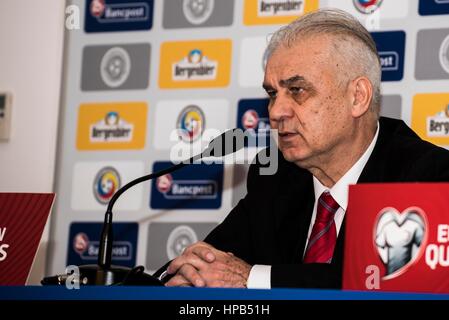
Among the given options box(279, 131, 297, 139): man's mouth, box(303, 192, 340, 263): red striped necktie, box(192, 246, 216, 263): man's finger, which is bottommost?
box(192, 246, 216, 263): man's finger

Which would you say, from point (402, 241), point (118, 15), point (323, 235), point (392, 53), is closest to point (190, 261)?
point (323, 235)

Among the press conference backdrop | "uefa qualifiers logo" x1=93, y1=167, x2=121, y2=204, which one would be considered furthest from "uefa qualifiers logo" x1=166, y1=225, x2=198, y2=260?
"uefa qualifiers logo" x1=93, y1=167, x2=121, y2=204

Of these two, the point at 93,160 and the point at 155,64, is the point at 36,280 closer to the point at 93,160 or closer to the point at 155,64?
the point at 93,160

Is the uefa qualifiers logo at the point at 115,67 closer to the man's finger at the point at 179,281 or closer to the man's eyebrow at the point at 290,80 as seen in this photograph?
the man's eyebrow at the point at 290,80

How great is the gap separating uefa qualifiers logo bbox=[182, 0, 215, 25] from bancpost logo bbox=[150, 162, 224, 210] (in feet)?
1.78

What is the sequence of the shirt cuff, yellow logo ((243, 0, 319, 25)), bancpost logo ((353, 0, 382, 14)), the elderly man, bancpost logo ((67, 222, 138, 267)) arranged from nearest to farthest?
1. the shirt cuff
2. the elderly man
3. bancpost logo ((353, 0, 382, 14))
4. yellow logo ((243, 0, 319, 25))
5. bancpost logo ((67, 222, 138, 267))

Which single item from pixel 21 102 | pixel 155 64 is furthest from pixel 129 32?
pixel 21 102

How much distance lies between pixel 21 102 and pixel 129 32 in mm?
508

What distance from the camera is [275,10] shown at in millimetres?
3016

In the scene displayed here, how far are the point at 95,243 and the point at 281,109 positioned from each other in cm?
115

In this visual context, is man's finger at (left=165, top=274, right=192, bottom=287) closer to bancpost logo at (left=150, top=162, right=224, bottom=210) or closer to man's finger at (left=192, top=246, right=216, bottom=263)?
man's finger at (left=192, top=246, right=216, bottom=263)

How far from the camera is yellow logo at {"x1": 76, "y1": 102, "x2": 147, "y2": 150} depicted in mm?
3178

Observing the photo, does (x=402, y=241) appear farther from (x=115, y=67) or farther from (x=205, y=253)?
(x=115, y=67)

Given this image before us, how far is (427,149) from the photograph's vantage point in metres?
2.17
